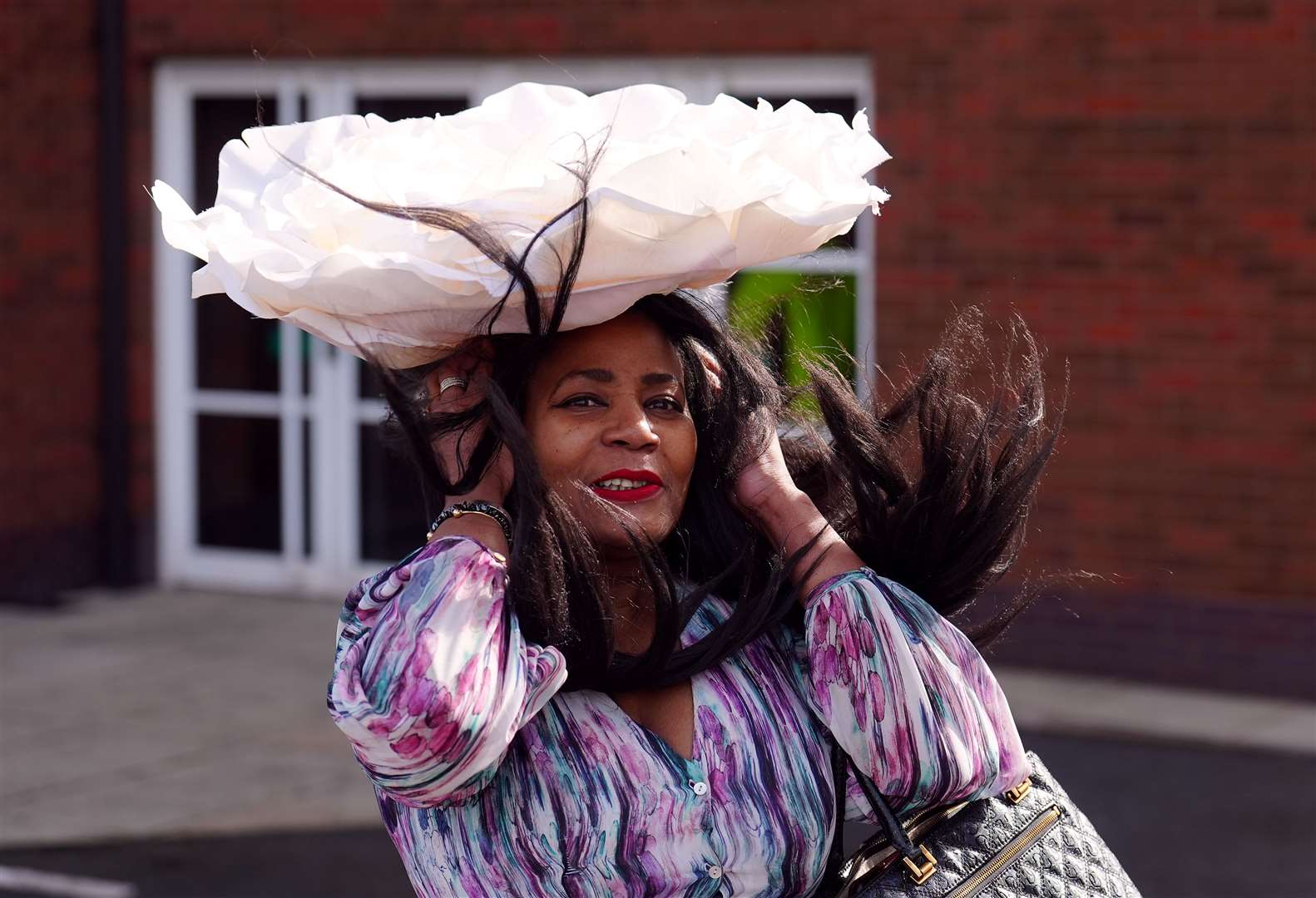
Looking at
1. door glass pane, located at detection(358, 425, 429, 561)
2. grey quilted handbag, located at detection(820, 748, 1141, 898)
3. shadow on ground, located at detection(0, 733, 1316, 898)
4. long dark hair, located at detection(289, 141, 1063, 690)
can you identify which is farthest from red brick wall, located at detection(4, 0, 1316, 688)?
grey quilted handbag, located at detection(820, 748, 1141, 898)

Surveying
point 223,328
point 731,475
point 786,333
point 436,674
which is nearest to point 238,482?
point 223,328

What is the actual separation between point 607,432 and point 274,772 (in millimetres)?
4523

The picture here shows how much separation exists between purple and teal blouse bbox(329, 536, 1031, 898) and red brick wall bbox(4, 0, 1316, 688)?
16.8 ft

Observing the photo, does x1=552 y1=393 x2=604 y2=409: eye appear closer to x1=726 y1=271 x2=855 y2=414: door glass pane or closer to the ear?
the ear

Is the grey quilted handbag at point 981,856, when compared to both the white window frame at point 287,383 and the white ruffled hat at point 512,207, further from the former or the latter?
the white window frame at point 287,383

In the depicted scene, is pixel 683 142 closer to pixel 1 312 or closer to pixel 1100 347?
pixel 1100 347

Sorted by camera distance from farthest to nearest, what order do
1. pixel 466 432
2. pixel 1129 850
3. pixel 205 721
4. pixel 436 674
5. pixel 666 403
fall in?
pixel 205 721, pixel 1129 850, pixel 666 403, pixel 466 432, pixel 436 674

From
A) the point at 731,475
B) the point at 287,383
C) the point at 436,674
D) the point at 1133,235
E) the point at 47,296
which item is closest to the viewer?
the point at 436,674

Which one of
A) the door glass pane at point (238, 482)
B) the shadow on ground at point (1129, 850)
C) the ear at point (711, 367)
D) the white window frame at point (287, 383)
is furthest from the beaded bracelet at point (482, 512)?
the door glass pane at point (238, 482)

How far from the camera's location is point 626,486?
2.07 meters

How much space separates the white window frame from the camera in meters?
8.46

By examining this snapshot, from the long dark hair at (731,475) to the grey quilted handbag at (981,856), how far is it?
25 cm

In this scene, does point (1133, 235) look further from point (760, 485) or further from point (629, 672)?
point (629, 672)

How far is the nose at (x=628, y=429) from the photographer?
2.06m
